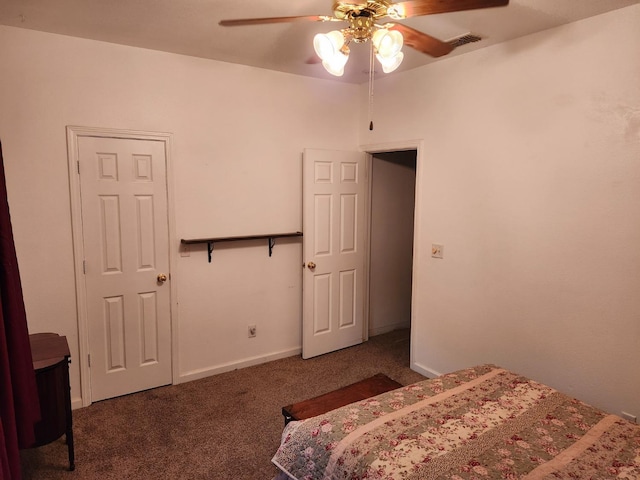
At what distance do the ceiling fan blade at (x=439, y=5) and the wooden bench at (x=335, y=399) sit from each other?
1987 millimetres

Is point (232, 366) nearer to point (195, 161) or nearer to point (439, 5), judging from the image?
point (195, 161)

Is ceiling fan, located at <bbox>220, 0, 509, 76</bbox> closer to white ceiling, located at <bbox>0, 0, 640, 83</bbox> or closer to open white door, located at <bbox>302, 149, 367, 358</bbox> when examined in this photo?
white ceiling, located at <bbox>0, 0, 640, 83</bbox>

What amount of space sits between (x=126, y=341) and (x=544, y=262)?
10.1 ft

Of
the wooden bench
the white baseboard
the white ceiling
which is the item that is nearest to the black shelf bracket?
the white baseboard

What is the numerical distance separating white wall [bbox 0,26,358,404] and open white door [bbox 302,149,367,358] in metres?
0.15

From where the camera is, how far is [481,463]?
1.56 metres

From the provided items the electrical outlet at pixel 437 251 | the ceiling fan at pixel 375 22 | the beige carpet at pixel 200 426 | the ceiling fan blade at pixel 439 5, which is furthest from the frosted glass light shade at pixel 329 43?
the beige carpet at pixel 200 426

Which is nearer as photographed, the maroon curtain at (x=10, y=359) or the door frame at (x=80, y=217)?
the maroon curtain at (x=10, y=359)

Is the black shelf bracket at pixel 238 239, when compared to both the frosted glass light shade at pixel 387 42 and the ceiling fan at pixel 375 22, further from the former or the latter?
the frosted glass light shade at pixel 387 42

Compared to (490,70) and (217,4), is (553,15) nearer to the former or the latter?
(490,70)

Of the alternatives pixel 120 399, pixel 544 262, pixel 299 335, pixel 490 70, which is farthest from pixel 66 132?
pixel 544 262

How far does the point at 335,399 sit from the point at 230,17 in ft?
7.68

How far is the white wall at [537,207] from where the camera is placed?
239 centimetres

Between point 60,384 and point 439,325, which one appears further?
point 439,325
